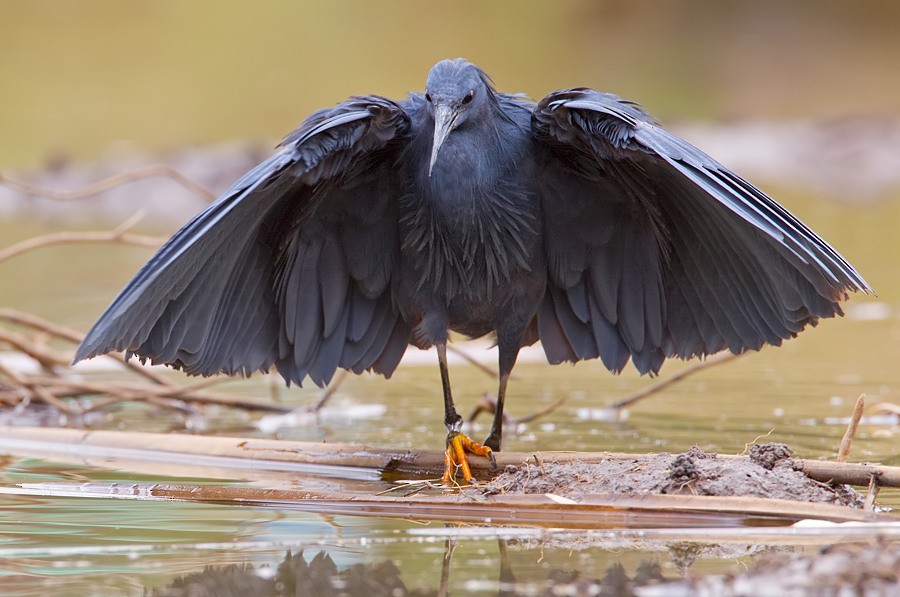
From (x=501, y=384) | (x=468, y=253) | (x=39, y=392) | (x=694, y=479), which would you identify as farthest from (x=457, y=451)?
(x=39, y=392)

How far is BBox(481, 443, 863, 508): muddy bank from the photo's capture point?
3.91 m

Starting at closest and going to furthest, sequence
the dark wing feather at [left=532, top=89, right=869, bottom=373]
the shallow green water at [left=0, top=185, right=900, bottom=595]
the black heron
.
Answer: the shallow green water at [left=0, top=185, right=900, bottom=595], the dark wing feather at [left=532, top=89, right=869, bottom=373], the black heron

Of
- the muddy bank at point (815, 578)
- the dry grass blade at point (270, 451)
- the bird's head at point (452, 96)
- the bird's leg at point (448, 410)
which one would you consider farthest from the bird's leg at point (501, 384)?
the muddy bank at point (815, 578)

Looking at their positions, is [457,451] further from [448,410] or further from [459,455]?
[448,410]

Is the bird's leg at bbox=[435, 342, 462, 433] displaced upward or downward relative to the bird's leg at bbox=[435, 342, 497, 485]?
upward

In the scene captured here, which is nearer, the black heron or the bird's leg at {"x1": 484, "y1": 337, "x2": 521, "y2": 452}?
the black heron

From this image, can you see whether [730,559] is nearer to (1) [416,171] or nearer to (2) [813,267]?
(2) [813,267]

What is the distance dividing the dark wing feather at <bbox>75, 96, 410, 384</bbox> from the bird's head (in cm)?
19

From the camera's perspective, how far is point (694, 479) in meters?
3.96

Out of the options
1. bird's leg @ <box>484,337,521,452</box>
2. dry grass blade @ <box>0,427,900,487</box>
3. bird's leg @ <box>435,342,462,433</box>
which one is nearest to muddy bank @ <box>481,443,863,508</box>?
dry grass blade @ <box>0,427,900,487</box>

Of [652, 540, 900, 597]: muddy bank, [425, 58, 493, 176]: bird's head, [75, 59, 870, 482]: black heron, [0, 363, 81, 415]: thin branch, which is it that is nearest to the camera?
[652, 540, 900, 597]: muddy bank

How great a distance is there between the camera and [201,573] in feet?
11.2

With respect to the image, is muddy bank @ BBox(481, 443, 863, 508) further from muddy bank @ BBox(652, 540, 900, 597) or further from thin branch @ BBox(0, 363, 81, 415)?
thin branch @ BBox(0, 363, 81, 415)

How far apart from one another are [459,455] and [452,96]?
137cm
